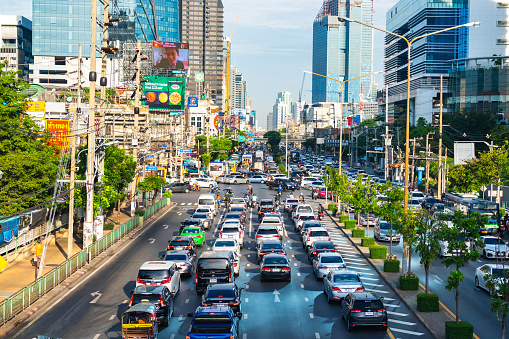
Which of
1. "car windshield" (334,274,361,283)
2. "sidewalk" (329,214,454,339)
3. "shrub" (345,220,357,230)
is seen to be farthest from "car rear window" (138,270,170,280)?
"shrub" (345,220,357,230)

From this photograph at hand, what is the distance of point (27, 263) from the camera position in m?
34.8

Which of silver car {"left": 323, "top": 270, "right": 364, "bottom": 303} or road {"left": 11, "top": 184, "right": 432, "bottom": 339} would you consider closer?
road {"left": 11, "top": 184, "right": 432, "bottom": 339}

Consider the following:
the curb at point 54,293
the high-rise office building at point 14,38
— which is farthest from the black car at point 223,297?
the high-rise office building at point 14,38

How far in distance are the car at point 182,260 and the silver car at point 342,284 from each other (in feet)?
27.8

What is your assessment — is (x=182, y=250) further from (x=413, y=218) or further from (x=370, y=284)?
(x=413, y=218)

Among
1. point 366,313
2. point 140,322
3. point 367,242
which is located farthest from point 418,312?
point 367,242

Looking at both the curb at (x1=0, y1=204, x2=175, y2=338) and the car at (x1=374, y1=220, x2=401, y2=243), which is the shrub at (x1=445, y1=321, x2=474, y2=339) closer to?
the curb at (x1=0, y1=204, x2=175, y2=338)

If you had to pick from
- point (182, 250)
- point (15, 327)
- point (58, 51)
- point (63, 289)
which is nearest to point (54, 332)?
point (15, 327)

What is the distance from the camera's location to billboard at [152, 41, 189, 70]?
112 metres

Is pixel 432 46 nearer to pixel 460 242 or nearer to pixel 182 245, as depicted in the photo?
pixel 182 245

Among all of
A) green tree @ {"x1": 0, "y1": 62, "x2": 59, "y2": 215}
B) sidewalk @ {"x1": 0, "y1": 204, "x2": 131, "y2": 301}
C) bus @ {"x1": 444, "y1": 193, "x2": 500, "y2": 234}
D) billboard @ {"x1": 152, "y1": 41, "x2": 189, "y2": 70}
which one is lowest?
sidewalk @ {"x1": 0, "y1": 204, "x2": 131, "y2": 301}

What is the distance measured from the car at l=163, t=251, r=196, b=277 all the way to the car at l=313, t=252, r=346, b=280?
6.91 m

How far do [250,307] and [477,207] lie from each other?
30056mm

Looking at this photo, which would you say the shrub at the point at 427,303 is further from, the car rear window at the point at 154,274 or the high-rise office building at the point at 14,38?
the high-rise office building at the point at 14,38
